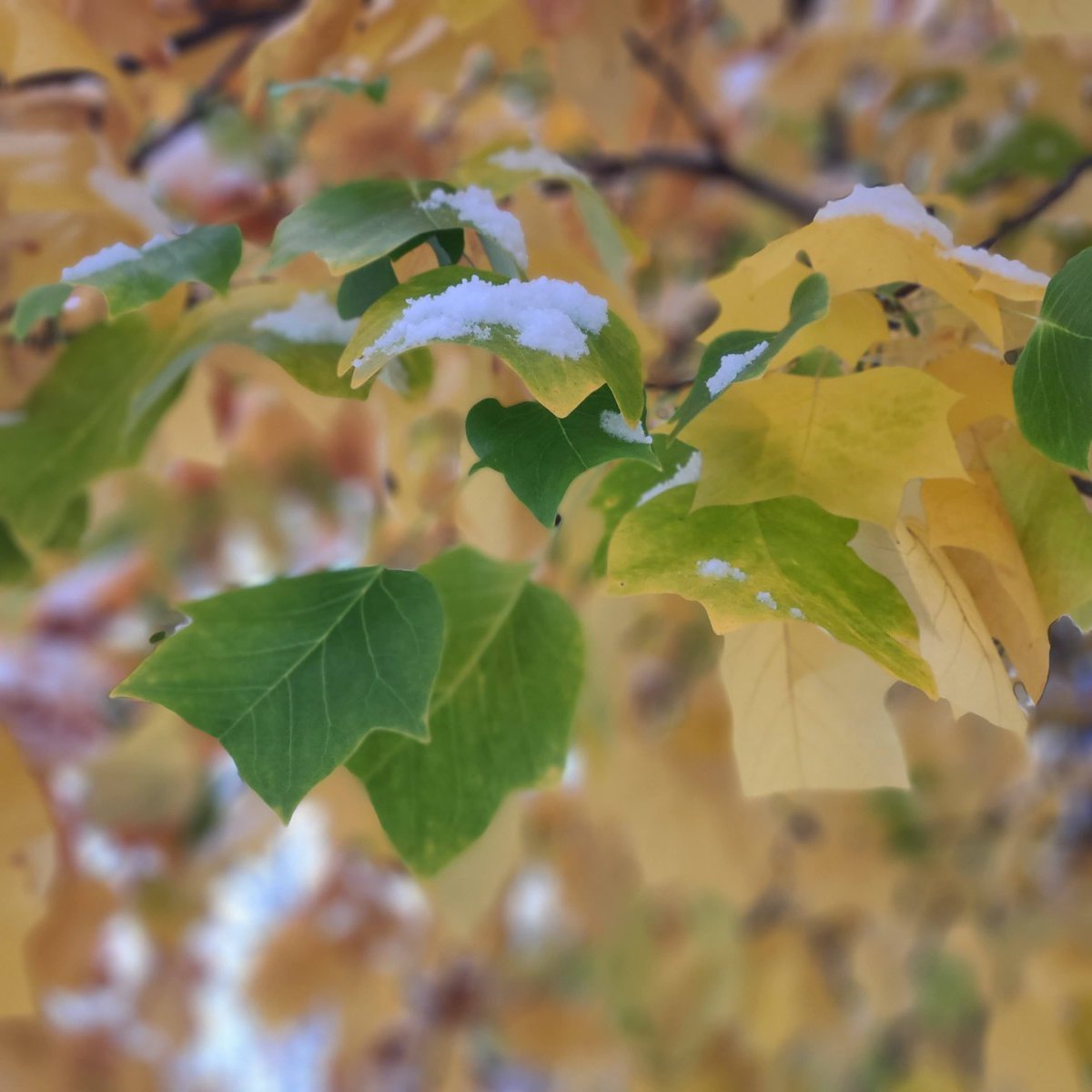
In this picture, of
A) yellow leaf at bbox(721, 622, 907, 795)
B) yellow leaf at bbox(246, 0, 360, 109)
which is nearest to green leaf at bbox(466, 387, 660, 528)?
yellow leaf at bbox(721, 622, 907, 795)

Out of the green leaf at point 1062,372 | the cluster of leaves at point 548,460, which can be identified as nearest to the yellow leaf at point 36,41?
the cluster of leaves at point 548,460

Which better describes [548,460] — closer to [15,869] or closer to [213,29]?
[15,869]

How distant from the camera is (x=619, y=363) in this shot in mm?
267

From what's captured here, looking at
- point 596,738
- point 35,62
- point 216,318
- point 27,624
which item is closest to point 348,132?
point 35,62

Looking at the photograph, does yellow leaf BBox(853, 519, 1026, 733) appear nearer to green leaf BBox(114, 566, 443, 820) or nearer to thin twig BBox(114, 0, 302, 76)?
green leaf BBox(114, 566, 443, 820)

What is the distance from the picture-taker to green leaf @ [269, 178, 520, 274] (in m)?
0.29

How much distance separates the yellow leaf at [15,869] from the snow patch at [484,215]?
34 cm

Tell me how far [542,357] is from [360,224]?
101 mm

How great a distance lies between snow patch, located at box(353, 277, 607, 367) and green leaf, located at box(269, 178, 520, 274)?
0.13 ft

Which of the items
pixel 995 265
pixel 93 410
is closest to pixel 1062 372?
pixel 995 265

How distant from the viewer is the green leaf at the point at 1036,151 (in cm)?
80

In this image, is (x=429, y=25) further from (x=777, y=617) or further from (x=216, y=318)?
(x=777, y=617)

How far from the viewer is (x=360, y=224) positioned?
12.2 inches

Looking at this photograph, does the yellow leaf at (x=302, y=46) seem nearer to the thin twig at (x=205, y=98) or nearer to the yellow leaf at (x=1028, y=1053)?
the thin twig at (x=205, y=98)
